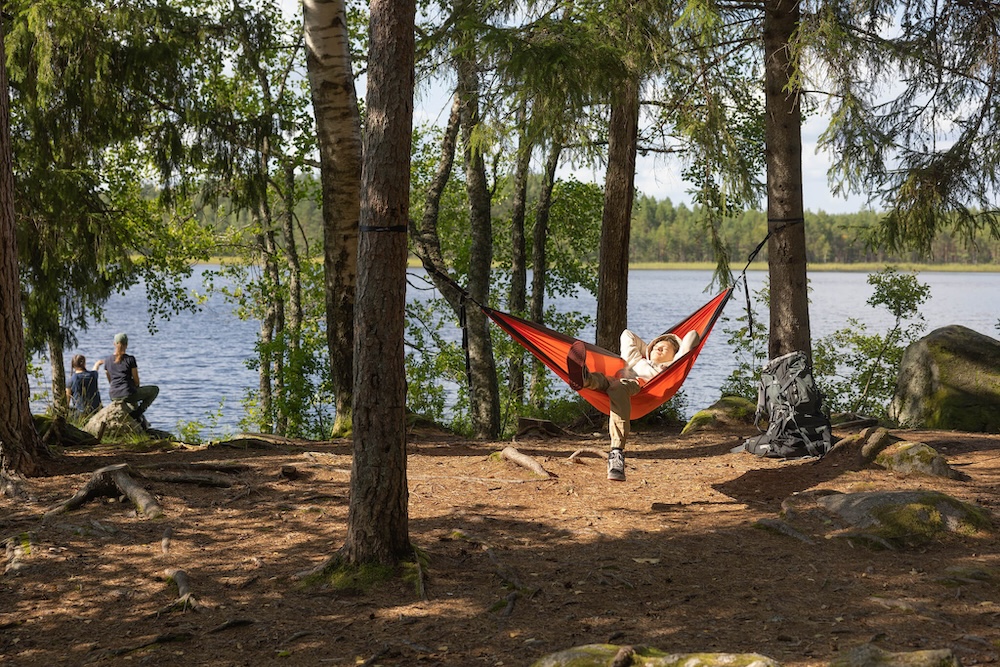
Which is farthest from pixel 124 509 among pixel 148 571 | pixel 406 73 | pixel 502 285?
pixel 502 285

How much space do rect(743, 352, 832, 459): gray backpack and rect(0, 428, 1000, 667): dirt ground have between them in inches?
10.5

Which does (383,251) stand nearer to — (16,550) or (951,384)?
(16,550)

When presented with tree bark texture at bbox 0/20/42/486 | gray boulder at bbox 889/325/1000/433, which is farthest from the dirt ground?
gray boulder at bbox 889/325/1000/433

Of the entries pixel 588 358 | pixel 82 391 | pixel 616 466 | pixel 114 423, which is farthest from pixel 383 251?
pixel 82 391

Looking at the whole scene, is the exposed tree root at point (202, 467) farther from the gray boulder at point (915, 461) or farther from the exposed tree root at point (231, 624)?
the gray boulder at point (915, 461)

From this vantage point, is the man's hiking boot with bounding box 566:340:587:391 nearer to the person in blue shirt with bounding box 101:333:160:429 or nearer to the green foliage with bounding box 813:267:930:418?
the person in blue shirt with bounding box 101:333:160:429

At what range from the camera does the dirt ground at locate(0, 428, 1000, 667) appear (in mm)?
3000

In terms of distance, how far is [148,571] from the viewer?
3.70 metres

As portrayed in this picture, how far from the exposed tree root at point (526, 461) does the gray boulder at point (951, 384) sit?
421cm

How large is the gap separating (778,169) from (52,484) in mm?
5155

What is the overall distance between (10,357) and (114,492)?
3.21 feet

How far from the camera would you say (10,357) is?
484 centimetres

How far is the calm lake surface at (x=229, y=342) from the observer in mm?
18766

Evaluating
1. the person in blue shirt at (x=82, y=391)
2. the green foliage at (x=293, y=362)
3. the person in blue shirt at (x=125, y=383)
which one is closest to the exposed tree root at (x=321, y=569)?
the person in blue shirt at (x=125, y=383)
